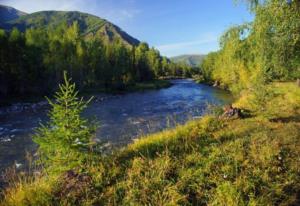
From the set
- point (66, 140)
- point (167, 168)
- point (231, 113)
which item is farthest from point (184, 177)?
point (231, 113)

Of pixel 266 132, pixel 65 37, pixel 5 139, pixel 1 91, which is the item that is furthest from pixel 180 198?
pixel 65 37

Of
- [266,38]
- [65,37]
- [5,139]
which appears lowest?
[5,139]

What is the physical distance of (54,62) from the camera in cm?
→ 5031

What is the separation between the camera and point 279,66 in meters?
15.3

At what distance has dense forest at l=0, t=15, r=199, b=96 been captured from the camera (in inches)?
1721

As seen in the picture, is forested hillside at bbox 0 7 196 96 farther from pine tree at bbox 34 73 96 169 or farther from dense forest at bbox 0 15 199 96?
pine tree at bbox 34 73 96 169

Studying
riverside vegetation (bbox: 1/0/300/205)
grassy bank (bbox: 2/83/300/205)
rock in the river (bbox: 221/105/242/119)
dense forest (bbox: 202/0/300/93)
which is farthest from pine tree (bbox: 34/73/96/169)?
dense forest (bbox: 202/0/300/93)

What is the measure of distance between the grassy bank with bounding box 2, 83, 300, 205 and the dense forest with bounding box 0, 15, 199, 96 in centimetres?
4064

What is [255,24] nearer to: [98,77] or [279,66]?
[279,66]

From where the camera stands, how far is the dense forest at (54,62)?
43.7 m

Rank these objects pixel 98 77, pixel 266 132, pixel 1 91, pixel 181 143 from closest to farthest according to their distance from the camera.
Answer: pixel 181 143
pixel 266 132
pixel 1 91
pixel 98 77

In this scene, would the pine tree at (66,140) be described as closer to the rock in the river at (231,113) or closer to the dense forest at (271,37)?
the rock in the river at (231,113)

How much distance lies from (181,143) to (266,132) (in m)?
3.29

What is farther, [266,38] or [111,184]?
[266,38]
